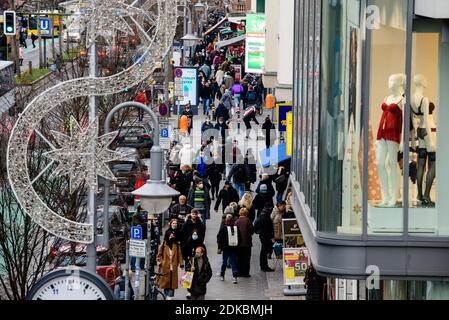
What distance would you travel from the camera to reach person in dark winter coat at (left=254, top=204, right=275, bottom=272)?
32.6m

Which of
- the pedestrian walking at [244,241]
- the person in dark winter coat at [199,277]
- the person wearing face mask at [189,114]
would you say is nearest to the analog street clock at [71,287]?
the person in dark winter coat at [199,277]

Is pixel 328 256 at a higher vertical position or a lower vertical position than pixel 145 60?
lower

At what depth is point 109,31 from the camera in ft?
66.7

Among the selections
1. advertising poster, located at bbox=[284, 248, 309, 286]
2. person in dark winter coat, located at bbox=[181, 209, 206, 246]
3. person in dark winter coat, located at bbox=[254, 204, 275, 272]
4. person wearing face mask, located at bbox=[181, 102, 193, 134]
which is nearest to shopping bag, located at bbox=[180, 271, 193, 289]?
advertising poster, located at bbox=[284, 248, 309, 286]

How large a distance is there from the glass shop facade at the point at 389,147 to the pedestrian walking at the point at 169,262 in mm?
10465

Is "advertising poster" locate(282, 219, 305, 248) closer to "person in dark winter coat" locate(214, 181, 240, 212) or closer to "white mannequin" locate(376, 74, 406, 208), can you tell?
"person in dark winter coat" locate(214, 181, 240, 212)

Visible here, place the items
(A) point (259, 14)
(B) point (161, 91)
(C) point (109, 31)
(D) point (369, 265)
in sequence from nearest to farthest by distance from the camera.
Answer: (D) point (369, 265) < (C) point (109, 31) < (A) point (259, 14) < (B) point (161, 91)

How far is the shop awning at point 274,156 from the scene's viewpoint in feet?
135

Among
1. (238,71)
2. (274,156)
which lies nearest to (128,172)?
(274,156)

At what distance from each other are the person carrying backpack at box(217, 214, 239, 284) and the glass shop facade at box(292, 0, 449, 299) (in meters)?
13.2

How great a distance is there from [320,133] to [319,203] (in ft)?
3.00
